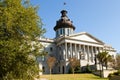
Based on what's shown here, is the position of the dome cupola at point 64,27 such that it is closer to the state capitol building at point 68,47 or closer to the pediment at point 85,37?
the state capitol building at point 68,47

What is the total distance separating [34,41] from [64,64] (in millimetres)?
54587

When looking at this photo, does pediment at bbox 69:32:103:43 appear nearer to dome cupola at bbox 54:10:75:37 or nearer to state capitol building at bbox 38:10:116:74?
state capitol building at bbox 38:10:116:74

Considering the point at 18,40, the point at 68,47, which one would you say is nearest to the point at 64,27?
the point at 68,47

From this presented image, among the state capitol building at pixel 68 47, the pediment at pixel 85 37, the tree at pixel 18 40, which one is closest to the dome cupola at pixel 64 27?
the state capitol building at pixel 68 47

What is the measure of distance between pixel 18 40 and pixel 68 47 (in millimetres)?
60102

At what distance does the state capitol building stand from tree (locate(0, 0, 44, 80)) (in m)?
52.9

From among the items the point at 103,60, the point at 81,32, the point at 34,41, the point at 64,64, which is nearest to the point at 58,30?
the point at 81,32

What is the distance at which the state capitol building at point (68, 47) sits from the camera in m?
80.1

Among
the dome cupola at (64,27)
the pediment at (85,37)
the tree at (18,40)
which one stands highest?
the dome cupola at (64,27)

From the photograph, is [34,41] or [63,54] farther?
[63,54]

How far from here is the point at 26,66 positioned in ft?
76.0

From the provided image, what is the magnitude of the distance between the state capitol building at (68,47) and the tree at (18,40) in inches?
2082

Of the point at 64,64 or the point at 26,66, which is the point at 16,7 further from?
the point at 64,64

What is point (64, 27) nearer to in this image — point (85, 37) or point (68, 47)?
point (85, 37)
